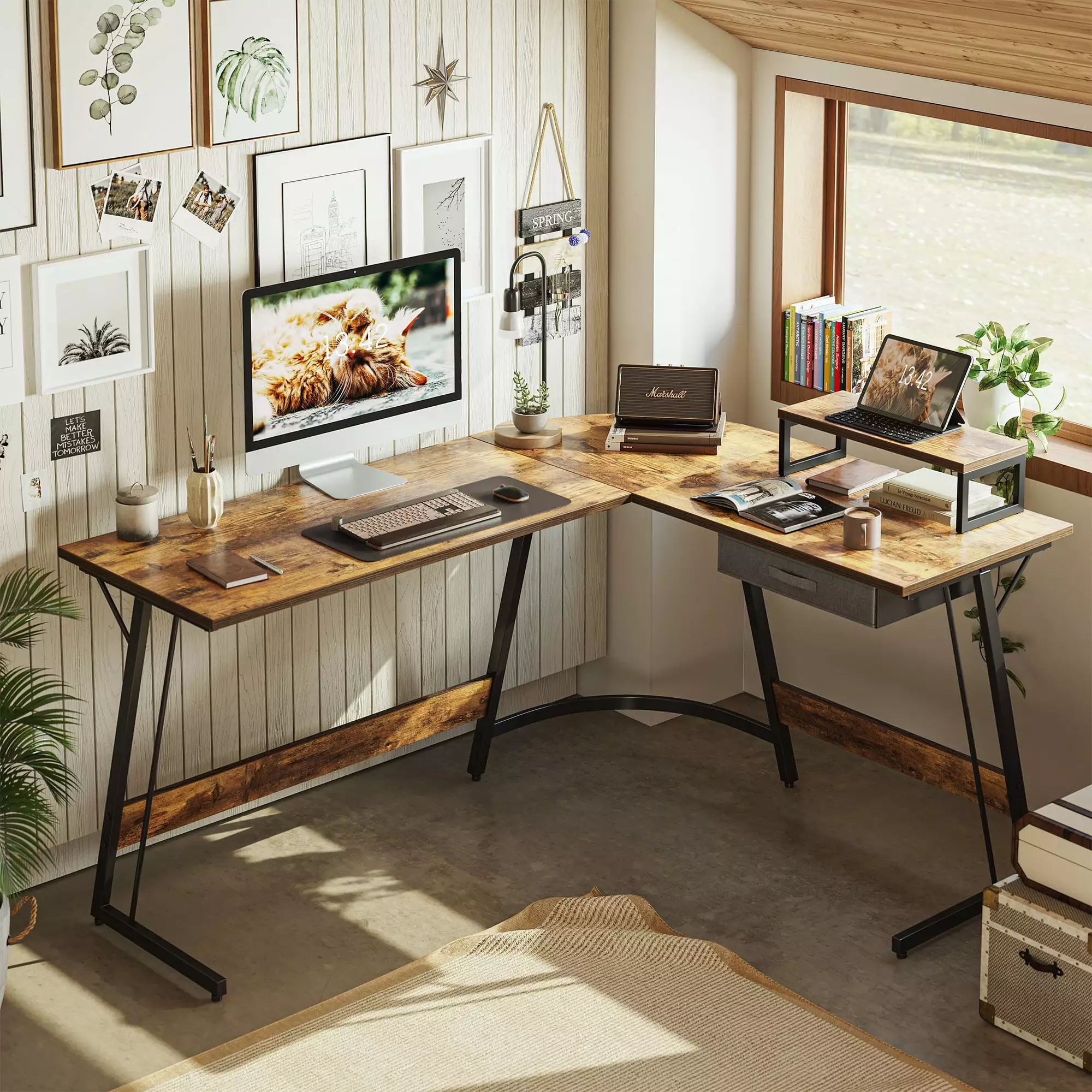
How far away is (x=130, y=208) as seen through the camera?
3775 mm

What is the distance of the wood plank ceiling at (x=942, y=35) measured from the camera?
139 inches

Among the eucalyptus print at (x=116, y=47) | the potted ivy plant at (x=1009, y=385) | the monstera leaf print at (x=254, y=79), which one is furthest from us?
the potted ivy plant at (x=1009, y=385)

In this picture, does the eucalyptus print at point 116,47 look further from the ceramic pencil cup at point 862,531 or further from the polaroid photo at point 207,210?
the ceramic pencil cup at point 862,531

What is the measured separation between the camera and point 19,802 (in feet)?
11.5

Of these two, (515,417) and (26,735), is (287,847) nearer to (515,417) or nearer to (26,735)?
(26,735)

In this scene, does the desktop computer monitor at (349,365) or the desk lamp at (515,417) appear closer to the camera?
the desktop computer monitor at (349,365)

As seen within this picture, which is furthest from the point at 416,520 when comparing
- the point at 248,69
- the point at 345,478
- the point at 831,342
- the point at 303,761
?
the point at 831,342

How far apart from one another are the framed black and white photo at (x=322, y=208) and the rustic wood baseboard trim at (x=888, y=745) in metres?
1.65

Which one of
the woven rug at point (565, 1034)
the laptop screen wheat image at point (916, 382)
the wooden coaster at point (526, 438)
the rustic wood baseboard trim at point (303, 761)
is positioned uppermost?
the laptop screen wheat image at point (916, 382)

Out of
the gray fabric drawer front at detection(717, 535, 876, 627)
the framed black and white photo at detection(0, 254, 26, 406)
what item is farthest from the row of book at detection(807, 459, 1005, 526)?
the framed black and white photo at detection(0, 254, 26, 406)

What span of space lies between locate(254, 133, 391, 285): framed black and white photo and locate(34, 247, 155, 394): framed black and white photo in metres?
0.33

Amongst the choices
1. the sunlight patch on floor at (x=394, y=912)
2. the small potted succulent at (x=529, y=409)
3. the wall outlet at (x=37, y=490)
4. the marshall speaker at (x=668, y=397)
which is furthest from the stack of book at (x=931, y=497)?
the wall outlet at (x=37, y=490)

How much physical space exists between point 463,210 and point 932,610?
1685mm

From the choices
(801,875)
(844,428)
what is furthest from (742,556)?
(801,875)
